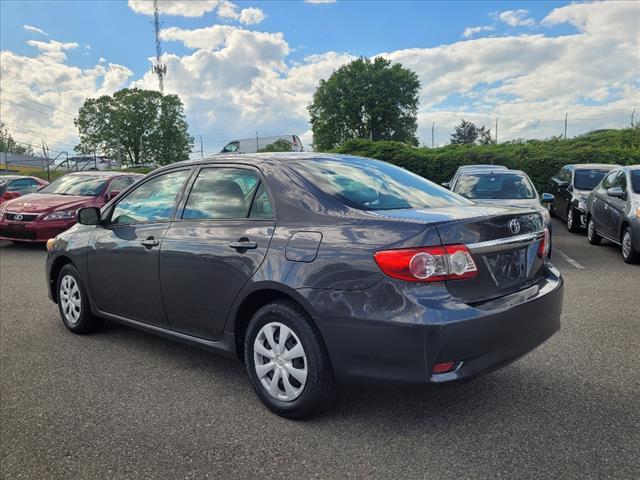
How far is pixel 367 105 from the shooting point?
61.1 metres

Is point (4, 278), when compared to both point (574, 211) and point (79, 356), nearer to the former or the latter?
point (79, 356)

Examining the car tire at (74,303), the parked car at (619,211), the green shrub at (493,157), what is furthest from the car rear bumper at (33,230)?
the green shrub at (493,157)

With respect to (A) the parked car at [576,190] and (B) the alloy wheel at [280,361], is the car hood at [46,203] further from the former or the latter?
(A) the parked car at [576,190]

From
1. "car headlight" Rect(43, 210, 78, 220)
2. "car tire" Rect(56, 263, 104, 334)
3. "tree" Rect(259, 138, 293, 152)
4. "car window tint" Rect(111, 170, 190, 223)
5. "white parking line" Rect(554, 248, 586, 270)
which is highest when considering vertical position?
"tree" Rect(259, 138, 293, 152)

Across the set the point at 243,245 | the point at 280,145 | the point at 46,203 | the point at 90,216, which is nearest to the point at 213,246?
the point at 243,245

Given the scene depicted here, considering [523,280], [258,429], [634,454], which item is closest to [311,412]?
[258,429]

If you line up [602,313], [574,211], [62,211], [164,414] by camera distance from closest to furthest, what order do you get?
[164,414], [602,313], [62,211], [574,211]

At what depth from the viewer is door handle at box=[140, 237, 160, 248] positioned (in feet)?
12.9

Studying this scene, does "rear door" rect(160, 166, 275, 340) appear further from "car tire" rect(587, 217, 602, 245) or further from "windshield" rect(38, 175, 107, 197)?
"car tire" rect(587, 217, 602, 245)

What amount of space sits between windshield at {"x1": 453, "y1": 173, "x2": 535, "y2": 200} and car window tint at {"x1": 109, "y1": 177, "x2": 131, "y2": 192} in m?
6.80

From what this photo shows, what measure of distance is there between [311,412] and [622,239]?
724 centimetres

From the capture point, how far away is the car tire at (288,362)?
299cm

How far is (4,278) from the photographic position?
7.84 metres

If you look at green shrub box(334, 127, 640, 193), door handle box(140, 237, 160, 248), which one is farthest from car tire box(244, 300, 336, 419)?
green shrub box(334, 127, 640, 193)
